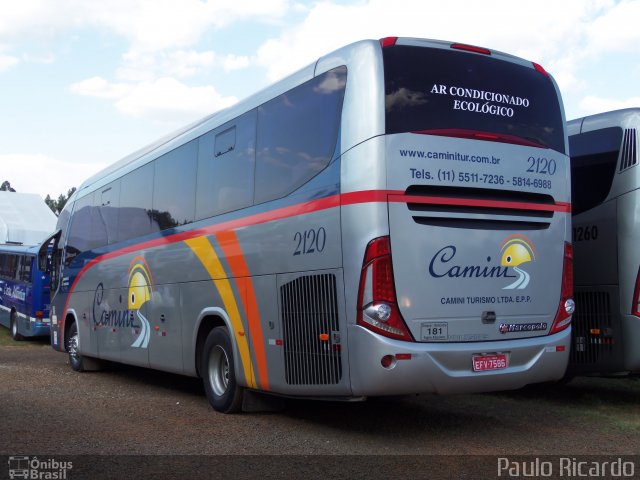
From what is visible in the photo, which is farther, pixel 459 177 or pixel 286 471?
pixel 459 177

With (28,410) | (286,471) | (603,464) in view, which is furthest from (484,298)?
(28,410)

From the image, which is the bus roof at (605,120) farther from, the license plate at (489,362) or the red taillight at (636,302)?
the license plate at (489,362)

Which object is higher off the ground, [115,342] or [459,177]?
[459,177]

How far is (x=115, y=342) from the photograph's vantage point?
490 inches

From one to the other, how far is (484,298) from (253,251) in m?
2.53

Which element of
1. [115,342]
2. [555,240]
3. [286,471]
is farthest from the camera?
[115,342]

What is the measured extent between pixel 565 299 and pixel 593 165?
8.09 feet

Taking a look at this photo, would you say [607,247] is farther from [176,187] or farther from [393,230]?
[176,187]

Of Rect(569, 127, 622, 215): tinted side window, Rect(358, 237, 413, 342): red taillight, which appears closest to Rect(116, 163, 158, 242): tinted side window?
Rect(358, 237, 413, 342): red taillight

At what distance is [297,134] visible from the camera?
25.6 feet

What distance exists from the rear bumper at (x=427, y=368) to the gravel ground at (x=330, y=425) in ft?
1.87

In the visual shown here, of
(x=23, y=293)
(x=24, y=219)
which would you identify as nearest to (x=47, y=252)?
(x=23, y=293)

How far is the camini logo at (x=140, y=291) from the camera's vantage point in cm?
1104

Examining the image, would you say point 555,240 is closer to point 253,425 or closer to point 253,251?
point 253,251
